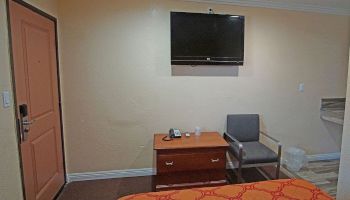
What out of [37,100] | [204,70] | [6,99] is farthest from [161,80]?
[6,99]

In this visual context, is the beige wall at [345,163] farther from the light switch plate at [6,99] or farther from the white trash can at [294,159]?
the light switch plate at [6,99]

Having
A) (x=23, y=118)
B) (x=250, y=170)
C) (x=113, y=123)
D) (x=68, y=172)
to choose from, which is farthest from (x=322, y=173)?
(x=23, y=118)

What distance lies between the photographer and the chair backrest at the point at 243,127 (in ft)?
10.2

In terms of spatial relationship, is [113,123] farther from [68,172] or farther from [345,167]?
[345,167]

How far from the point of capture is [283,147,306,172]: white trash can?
3293mm

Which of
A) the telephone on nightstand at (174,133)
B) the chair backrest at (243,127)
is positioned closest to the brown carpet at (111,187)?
the chair backrest at (243,127)

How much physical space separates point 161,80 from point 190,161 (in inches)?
Answer: 42.6

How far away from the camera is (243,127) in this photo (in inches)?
123

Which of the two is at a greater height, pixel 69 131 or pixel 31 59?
pixel 31 59

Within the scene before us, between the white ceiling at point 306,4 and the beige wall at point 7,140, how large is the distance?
223cm

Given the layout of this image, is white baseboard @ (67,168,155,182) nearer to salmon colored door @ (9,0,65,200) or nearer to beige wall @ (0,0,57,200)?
salmon colored door @ (9,0,65,200)

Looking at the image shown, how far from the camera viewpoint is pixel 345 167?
2123 millimetres

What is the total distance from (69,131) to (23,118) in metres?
0.99

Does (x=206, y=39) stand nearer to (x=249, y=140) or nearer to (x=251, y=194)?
(x=249, y=140)
